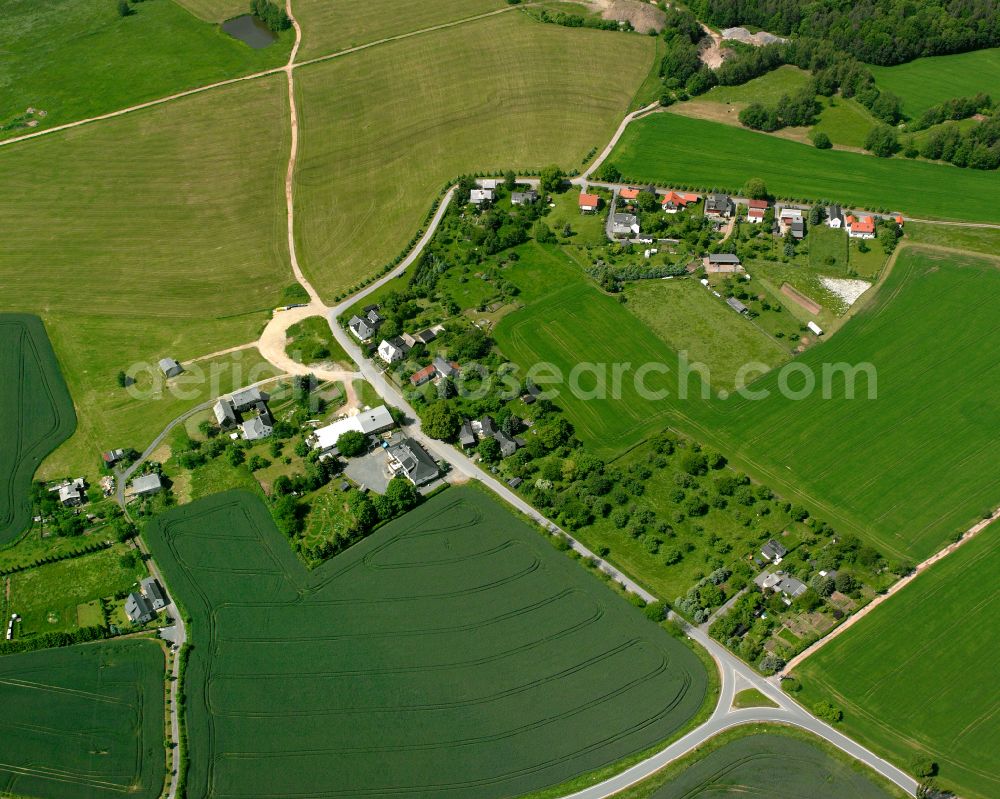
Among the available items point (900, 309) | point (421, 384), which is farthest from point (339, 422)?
point (900, 309)

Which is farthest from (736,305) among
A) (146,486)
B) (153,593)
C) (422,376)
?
(153,593)

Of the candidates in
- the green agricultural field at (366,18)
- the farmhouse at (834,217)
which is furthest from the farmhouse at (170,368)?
the farmhouse at (834,217)

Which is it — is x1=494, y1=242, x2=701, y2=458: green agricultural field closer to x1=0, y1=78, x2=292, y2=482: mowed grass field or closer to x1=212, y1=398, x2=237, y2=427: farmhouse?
x1=212, y1=398, x2=237, y2=427: farmhouse

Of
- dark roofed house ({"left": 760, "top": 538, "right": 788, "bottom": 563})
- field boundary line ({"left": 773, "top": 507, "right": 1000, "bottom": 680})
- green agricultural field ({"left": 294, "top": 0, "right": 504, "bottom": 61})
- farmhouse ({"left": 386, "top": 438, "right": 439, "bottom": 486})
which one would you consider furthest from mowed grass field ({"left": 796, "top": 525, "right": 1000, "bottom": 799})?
green agricultural field ({"left": 294, "top": 0, "right": 504, "bottom": 61})

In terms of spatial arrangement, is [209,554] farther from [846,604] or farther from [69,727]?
[846,604]

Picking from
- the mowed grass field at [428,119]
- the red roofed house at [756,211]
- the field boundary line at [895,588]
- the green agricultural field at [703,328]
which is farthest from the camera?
the mowed grass field at [428,119]

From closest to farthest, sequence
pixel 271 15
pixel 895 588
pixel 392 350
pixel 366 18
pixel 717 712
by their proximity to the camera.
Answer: pixel 717 712
pixel 895 588
pixel 392 350
pixel 271 15
pixel 366 18

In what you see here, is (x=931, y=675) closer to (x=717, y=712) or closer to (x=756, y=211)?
(x=717, y=712)

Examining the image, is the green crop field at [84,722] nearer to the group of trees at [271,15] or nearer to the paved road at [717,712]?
the paved road at [717,712]
